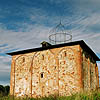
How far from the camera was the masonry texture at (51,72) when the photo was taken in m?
18.2

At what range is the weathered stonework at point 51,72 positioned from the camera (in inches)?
715

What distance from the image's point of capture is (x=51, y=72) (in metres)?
19.5

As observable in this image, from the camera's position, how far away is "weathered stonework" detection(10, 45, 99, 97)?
18.2 metres

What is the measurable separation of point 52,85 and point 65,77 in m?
1.81

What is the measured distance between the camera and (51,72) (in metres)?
19.5

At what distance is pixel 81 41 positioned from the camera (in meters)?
18.6

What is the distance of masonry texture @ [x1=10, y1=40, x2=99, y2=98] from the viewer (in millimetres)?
18156

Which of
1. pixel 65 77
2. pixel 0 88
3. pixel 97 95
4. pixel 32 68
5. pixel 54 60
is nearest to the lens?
pixel 97 95

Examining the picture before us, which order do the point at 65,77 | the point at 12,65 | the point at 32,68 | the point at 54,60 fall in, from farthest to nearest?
the point at 12,65, the point at 32,68, the point at 54,60, the point at 65,77

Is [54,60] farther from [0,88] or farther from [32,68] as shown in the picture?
[0,88]

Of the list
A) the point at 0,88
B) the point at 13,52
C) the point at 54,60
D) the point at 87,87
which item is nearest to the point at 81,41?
the point at 54,60

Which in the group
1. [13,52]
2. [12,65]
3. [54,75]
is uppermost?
[13,52]

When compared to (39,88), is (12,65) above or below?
above

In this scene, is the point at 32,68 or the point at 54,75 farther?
the point at 32,68
